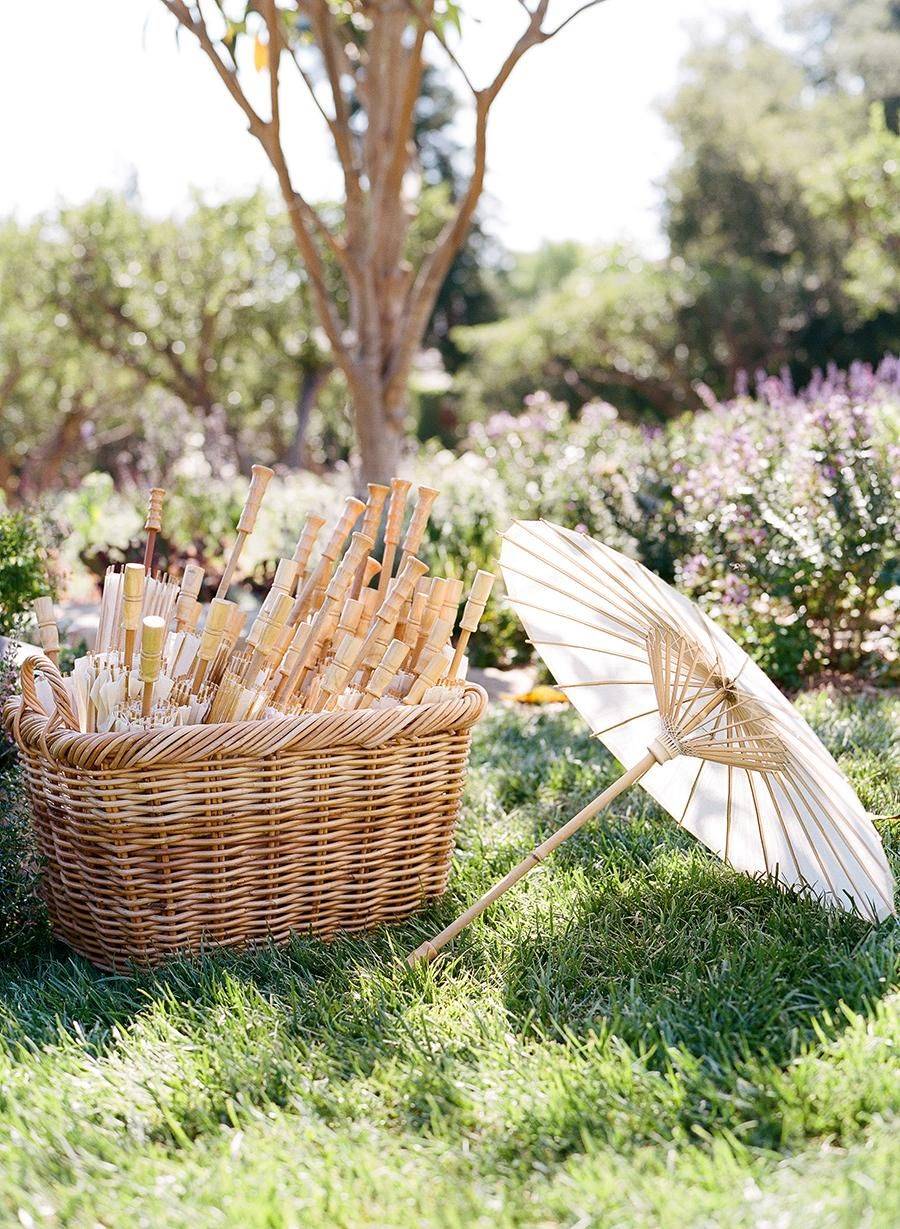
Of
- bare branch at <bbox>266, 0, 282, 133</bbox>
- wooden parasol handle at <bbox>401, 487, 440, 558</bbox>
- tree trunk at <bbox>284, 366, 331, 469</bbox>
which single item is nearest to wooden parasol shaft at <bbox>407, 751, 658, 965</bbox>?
wooden parasol handle at <bbox>401, 487, 440, 558</bbox>

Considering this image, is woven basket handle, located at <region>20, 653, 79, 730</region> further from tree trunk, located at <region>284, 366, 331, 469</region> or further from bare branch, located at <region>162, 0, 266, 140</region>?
tree trunk, located at <region>284, 366, 331, 469</region>

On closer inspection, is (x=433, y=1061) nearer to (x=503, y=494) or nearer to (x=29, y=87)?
(x=503, y=494)

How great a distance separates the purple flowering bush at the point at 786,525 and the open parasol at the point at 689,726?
1.88 m

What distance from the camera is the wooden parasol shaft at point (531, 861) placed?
80.0 inches

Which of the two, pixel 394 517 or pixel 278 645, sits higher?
pixel 394 517

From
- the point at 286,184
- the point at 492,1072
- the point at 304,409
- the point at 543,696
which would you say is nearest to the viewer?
the point at 492,1072

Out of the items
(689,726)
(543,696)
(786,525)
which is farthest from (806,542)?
(689,726)

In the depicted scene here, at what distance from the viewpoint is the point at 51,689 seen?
2174 mm

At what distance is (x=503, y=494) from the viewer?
6.18 metres

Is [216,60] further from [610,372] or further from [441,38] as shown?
[610,372]

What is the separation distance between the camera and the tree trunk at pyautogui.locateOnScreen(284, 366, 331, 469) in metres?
16.5

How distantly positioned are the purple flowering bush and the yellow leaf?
2.18 ft

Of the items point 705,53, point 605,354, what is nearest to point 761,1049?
point 605,354

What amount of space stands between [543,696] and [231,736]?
2.33 metres
